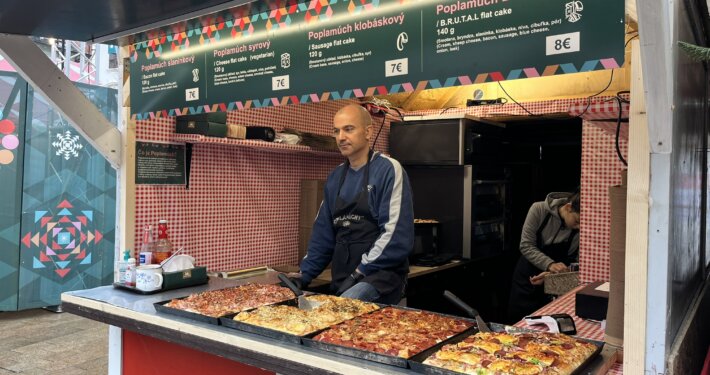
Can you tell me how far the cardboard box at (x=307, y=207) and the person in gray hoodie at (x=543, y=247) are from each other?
69.3 inches

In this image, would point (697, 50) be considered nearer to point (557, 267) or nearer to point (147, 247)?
point (147, 247)

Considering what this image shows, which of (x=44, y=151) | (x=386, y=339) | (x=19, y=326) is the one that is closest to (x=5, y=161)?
(x=44, y=151)

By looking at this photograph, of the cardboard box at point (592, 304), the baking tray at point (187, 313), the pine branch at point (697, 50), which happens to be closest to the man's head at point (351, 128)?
the baking tray at point (187, 313)

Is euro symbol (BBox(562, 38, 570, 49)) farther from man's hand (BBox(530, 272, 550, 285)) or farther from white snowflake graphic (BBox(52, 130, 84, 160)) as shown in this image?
white snowflake graphic (BBox(52, 130, 84, 160))

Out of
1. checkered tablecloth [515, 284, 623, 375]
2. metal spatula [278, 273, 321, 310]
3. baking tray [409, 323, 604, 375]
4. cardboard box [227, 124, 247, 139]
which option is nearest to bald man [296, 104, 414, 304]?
metal spatula [278, 273, 321, 310]

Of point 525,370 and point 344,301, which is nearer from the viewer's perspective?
point 525,370

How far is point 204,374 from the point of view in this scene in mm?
2545

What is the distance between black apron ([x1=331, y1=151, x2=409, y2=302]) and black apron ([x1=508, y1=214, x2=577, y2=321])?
1.95 metres

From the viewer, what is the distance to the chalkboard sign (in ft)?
11.2

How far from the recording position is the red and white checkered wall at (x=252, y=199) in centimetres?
363

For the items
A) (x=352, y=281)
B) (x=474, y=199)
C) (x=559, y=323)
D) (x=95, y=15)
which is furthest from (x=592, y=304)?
(x=474, y=199)

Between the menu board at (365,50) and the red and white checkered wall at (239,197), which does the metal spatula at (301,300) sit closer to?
the menu board at (365,50)

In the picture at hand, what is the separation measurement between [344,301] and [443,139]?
3.26 meters

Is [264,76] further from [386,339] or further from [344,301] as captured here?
[386,339]
